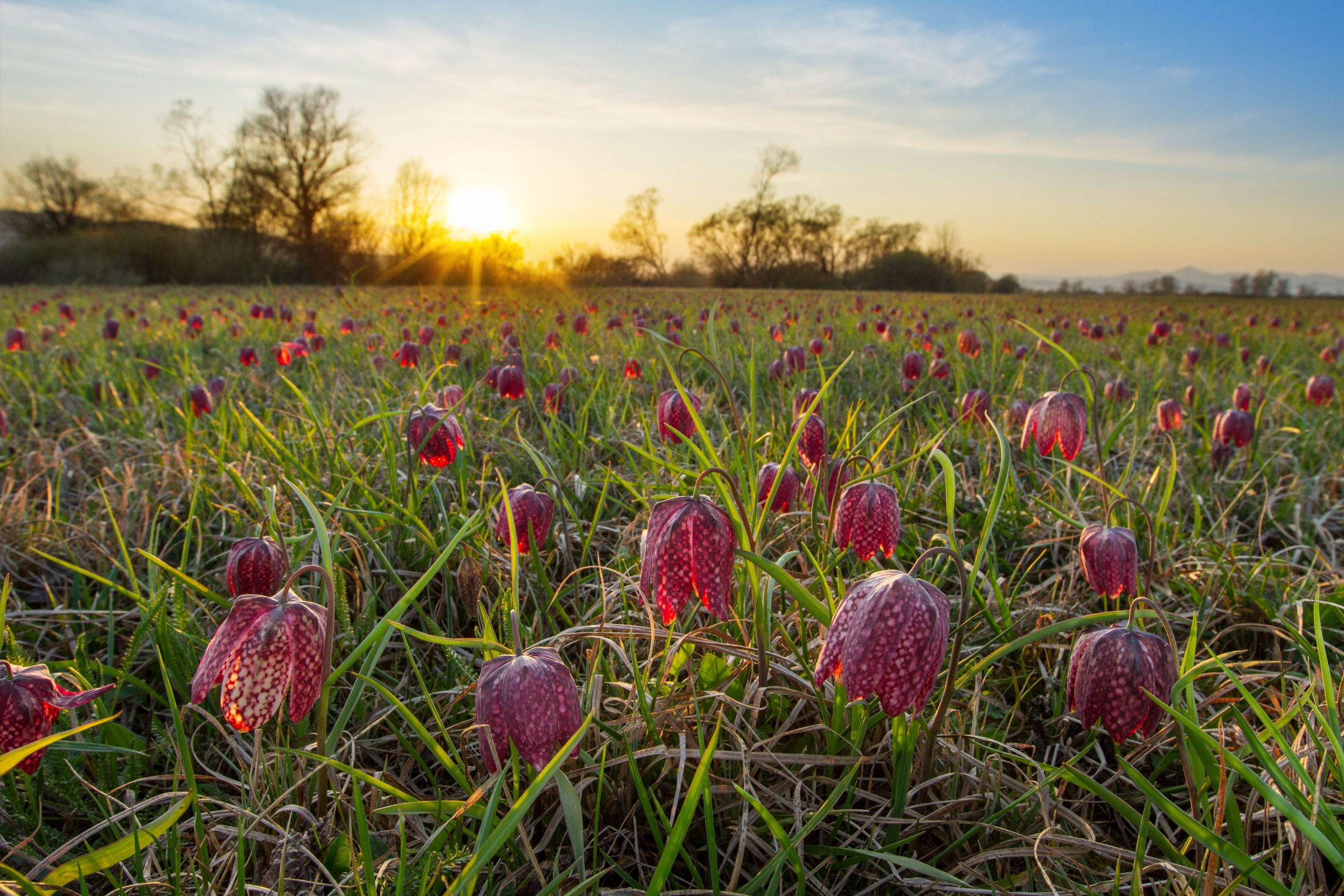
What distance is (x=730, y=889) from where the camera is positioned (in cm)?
100

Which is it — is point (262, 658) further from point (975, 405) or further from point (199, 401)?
point (975, 405)

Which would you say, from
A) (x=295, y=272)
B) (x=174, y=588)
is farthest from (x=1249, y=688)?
(x=295, y=272)

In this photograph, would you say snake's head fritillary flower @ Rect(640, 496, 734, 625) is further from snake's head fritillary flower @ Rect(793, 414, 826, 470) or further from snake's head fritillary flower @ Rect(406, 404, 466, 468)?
snake's head fritillary flower @ Rect(406, 404, 466, 468)

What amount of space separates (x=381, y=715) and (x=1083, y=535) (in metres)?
1.21

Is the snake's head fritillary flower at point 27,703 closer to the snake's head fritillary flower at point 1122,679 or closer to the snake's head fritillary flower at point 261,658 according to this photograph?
the snake's head fritillary flower at point 261,658

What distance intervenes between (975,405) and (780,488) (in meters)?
1.21

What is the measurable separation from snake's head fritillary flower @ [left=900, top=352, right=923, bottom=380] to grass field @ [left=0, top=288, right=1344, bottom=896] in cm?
18

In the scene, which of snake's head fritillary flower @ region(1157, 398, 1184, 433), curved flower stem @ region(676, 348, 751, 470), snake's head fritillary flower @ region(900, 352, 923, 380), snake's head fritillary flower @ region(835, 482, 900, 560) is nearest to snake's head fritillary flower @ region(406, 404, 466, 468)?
curved flower stem @ region(676, 348, 751, 470)

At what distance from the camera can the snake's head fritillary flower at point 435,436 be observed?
1.76 m

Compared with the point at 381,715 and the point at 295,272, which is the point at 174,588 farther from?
the point at 295,272

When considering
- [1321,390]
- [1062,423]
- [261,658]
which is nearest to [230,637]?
[261,658]

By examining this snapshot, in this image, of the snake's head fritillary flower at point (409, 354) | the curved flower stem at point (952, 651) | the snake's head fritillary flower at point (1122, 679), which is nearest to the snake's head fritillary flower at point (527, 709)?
the curved flower stem at point (952, 651)

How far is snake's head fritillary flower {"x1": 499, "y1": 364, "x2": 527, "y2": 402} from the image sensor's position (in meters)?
2.58

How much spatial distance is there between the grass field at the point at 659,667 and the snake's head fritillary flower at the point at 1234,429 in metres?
0.05
